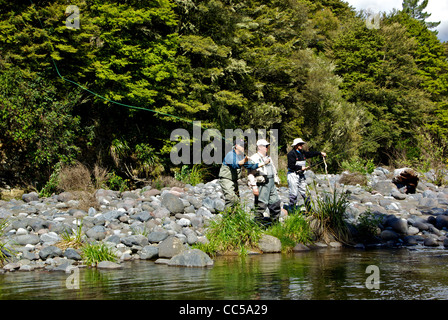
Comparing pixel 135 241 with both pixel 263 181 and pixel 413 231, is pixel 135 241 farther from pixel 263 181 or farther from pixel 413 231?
pixel 413 231

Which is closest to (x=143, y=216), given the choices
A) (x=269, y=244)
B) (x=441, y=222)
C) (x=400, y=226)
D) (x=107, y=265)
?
(x=107, y=265)

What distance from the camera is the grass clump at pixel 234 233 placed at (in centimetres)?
852

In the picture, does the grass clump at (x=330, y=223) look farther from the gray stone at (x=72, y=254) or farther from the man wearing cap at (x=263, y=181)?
the gray stone at (x=72, y=254)

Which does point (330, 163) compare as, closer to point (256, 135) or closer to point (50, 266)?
point (256, 135)

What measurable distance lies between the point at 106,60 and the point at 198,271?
12.9 metres

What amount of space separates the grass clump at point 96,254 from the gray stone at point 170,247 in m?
0.88

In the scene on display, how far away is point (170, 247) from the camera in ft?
26.6

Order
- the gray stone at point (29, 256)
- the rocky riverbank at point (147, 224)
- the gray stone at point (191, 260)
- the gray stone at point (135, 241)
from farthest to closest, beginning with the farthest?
the gray stone at point (135, 241)
the rocky riverbank at point (147, 224)
the gray stone at point (29, 256)
the gray stone at point (191, 260)

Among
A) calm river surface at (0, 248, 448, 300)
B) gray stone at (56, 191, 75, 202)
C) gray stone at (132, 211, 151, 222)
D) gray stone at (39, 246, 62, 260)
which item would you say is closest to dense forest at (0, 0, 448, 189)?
gray stone at (56, 191, 75, 202)

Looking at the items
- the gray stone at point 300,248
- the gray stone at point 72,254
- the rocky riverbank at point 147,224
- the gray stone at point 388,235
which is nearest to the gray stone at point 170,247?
the rocky riverbank at point 147,224

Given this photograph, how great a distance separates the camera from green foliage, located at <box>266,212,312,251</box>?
9047 mm

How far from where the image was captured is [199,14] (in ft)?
66.1

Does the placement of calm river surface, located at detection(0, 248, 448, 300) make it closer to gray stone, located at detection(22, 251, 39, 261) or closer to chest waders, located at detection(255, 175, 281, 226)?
gray stone, located at detection(22, 251, 39, 261)

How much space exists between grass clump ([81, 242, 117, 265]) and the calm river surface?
33 centimetres
